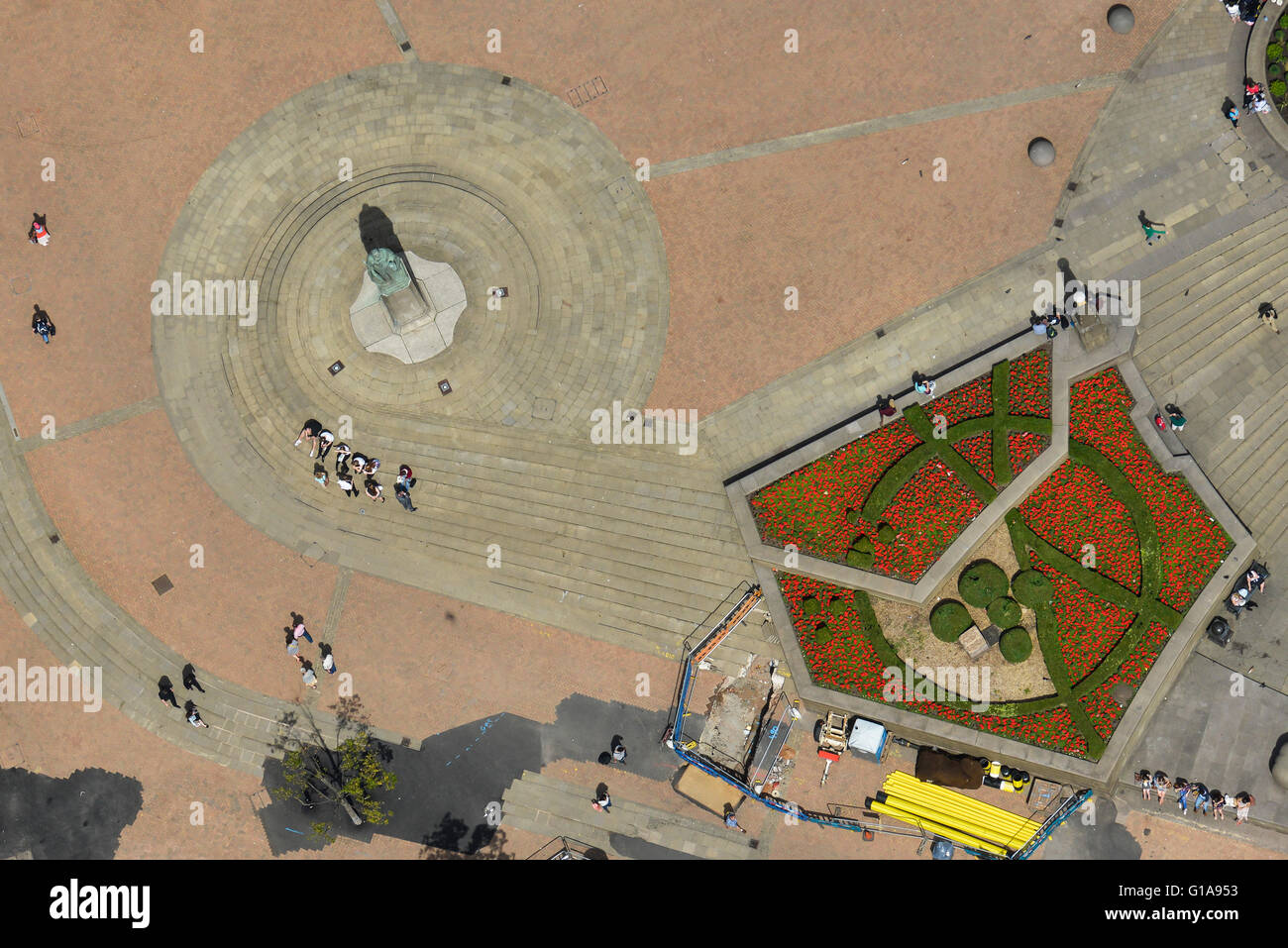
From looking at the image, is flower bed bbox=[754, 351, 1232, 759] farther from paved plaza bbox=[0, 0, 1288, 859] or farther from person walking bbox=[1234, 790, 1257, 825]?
person walking bbox=[1234, 790, 1257, 825]

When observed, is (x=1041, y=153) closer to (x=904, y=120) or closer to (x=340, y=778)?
(x=904, y=120)

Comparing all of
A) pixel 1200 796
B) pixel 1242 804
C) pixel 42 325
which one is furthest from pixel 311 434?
pixel 1242 804

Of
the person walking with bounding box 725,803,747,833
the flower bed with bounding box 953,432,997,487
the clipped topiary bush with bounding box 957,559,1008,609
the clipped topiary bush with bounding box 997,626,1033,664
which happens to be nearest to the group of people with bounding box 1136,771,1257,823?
the clipped topiary bush with bounding box 997,626,1033,664

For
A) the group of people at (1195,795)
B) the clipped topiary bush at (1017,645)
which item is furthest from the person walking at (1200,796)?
the clipped topiary bush at (1017,645)

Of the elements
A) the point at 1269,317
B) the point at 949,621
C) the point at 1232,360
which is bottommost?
the point at 949,621

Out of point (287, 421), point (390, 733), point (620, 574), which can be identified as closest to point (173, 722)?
point (390, 733)

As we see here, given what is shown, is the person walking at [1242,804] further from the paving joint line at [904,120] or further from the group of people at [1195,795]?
the paving joint line at [904,120]

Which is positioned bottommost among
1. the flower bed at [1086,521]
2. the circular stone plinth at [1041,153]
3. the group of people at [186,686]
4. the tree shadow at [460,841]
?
the tree shadow at [460,841]
